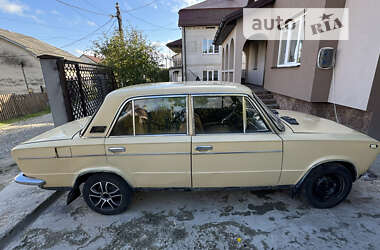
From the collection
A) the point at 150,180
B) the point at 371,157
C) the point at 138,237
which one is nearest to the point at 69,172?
the point at 150,180

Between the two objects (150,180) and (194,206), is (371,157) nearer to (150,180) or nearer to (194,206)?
(194,206)

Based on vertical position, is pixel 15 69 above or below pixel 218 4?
below

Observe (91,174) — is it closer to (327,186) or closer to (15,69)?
(327,186)

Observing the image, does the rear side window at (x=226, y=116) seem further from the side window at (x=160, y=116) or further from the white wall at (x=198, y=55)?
the white wall at (x=198, y=55)

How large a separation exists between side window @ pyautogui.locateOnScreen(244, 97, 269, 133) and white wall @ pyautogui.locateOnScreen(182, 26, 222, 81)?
1693 centimetres

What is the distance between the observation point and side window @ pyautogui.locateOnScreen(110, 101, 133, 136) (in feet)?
7.27

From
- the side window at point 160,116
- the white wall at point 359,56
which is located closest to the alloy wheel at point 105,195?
the side window at point 160,116

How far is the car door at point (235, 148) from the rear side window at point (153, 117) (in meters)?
0.19

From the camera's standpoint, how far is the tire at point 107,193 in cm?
234

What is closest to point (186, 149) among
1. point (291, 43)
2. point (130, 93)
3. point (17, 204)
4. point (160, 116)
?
point (160, 116)

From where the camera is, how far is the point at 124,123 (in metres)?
2.23

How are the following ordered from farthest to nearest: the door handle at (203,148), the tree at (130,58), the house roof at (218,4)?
the house roof at (218,4) < the tree at (130,58) < the door handle at (203,148)

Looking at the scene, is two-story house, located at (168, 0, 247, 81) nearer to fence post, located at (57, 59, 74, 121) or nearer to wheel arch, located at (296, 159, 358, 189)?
fence post, located at (57, 59, 74, 121)

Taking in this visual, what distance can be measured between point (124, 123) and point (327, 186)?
2889 mm
